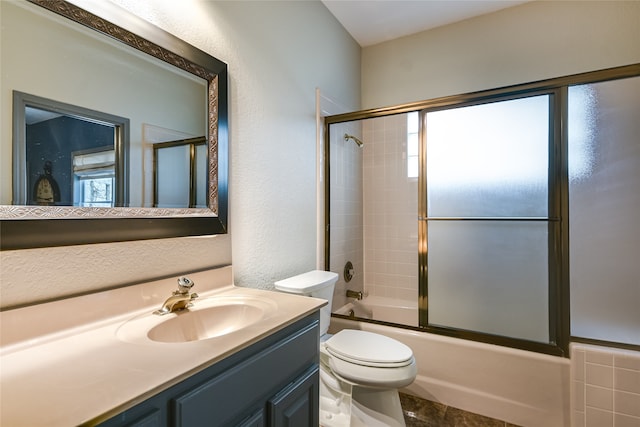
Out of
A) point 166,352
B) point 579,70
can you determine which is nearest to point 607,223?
point 579,70

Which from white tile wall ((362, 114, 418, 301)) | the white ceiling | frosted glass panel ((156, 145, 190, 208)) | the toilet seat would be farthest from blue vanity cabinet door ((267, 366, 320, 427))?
the white ceiling

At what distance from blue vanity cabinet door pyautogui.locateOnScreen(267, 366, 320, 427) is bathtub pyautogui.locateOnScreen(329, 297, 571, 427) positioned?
1153mm

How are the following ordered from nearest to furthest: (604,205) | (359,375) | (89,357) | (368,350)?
(89,357)
(359,375)
(368,350)
(604,205)

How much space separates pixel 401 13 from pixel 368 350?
243cm

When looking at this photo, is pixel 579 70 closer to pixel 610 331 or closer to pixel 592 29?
pixel 592 29

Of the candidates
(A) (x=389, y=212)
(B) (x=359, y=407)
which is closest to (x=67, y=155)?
(B) (x=359, y=407)

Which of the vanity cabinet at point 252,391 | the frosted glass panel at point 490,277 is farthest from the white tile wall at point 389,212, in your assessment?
the vanity cabinet at point 252,391

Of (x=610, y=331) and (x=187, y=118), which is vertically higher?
(x=187, y=118)

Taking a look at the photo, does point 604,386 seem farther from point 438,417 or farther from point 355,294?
point 355,294

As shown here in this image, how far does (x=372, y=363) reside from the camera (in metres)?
1.40

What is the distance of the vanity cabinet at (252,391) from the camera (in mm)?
627

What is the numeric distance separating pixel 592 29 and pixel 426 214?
1.71 m

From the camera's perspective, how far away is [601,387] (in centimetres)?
154

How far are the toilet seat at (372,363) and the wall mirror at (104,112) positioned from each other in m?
0.84
